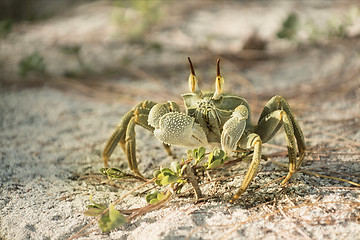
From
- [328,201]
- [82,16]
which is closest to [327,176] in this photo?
[328,201]

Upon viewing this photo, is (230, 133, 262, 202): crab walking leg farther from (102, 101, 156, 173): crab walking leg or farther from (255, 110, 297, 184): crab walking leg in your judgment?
(102, 101, 156, 173): crab walking leg

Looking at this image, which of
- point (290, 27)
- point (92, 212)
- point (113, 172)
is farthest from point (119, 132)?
point (290, 27)

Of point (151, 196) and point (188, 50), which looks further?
point (188, 50)

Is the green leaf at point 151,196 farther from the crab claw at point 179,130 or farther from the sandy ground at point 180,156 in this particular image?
the crab claw at point 179,130

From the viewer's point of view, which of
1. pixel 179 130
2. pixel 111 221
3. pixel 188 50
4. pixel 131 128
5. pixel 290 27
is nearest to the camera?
pixel 111 221

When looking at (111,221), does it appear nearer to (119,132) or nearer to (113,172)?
(113,172)

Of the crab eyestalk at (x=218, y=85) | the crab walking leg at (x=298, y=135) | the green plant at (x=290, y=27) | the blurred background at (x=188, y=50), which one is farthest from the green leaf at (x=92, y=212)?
the green plant at (x=290, y=27)

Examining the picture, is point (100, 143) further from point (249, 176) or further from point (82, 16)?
point (82, 16)
